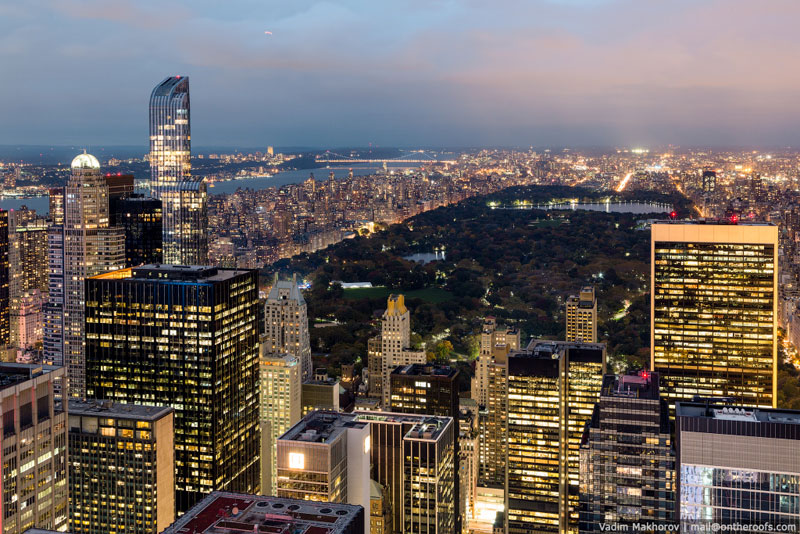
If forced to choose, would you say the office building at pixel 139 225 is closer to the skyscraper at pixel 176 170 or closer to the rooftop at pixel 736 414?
the skyscraper at pixel 176 170

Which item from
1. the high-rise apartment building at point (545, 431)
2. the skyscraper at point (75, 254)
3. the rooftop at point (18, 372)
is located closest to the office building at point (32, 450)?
the rooftop at point (18, 372)

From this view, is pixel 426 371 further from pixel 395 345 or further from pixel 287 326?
pixel 395 345

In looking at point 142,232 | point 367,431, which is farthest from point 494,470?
point 142,232

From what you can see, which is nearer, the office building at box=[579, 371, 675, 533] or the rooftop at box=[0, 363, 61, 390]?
the rooftop at box=[0, 363, 61, 390]

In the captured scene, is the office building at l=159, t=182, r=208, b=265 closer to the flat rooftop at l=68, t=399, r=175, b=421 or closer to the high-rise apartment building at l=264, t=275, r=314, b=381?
the high-rise apartment building at l=264, t=275, r=314, b=381

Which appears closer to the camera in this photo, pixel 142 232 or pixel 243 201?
pixel 142 232

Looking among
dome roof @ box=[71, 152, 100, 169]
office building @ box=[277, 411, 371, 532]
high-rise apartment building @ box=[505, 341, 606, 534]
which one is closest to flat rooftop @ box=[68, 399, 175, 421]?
office building @ box=[277, 411, 371, 532]

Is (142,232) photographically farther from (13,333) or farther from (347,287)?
(347,287)
